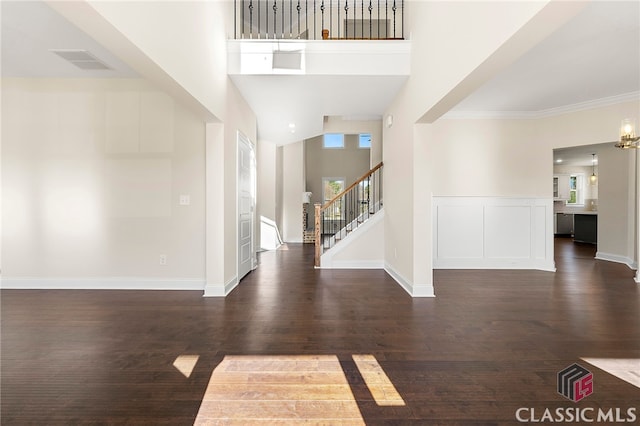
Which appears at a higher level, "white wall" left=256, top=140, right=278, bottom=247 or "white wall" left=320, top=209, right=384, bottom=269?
"white wall" left=256, top=140, right=278, bottom=247

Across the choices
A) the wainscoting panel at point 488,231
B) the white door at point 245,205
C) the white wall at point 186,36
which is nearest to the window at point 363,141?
the wainscoting panel at point 488,231

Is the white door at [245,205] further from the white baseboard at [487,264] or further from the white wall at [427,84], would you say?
the white baseboard at [487,264]

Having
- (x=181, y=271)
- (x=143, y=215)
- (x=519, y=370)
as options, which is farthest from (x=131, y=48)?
(x=519, y=370)

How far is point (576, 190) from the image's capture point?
37.1ft

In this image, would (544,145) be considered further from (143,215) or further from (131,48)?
(143,215)

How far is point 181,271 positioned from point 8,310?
173 cm

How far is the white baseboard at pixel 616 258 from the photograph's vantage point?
226 inches

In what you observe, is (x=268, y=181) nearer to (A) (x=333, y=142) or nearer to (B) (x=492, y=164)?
(A) (x=333, y=142)

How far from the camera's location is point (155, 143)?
13.2 ft

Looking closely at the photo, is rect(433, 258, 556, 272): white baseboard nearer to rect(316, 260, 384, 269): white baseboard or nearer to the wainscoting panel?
the wainscoting panel

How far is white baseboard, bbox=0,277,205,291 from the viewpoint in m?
4.00

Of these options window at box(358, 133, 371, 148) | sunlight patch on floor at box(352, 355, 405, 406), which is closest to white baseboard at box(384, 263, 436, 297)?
sunlight patch on floor at box(352, 355, 405, 406)

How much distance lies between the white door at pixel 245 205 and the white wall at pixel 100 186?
627 mm

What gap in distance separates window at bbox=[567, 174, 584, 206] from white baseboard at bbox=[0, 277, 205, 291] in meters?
13.6
